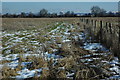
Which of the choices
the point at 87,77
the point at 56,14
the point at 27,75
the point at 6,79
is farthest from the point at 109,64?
the point at 56,14

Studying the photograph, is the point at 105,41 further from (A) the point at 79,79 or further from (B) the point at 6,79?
(B) the point at 6,79

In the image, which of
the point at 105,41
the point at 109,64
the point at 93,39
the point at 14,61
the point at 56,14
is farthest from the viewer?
the point at 56,14

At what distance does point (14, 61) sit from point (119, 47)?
3.90 meters

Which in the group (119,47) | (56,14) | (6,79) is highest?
(56,14)

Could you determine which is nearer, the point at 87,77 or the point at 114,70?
the point at 87,77

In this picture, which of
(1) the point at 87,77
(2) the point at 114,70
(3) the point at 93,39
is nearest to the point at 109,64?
(2) the point at 114,70

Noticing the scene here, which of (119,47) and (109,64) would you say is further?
(119,47)

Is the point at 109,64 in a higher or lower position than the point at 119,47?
lower

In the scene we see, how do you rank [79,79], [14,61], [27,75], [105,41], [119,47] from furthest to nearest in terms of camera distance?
[105,41] → [119,47] → [14,61] → [27,75] → [79,79]

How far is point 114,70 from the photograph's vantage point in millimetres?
4359

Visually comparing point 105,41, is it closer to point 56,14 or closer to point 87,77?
point 87,77

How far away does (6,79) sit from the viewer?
3877 mm

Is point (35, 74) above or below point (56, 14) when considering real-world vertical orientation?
below

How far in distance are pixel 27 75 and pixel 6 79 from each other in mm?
548
